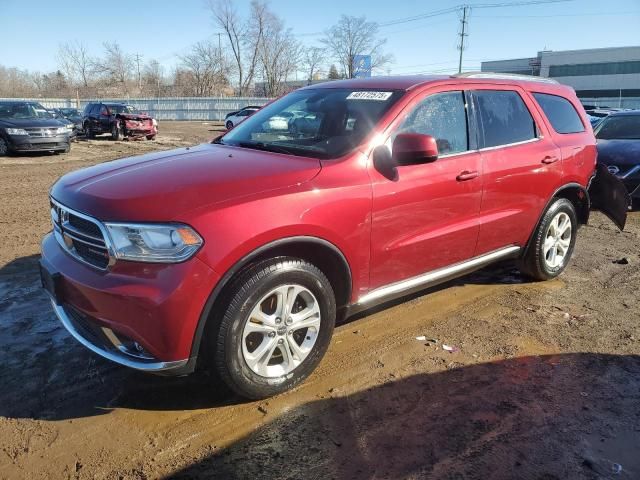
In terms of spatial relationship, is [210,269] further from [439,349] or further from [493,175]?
[493,175]

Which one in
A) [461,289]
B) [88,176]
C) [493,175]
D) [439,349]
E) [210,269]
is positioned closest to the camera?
[210,269]

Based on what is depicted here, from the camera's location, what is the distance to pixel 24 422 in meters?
2.73

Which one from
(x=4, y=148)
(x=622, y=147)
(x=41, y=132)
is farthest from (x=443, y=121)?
(x=4, y=148)

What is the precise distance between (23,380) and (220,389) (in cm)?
126

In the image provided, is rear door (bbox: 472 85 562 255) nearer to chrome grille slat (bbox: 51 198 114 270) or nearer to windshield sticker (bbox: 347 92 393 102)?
windshield sticker (bbox: 347 92 393 102)

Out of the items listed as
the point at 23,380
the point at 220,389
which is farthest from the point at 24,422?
the point at 220,389

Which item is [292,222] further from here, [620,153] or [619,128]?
[619,128]

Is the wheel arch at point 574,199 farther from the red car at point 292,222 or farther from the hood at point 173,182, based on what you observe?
the hood at point 173,182

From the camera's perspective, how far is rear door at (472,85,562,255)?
405 cm

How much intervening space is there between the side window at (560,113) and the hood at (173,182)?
2840 millimetres

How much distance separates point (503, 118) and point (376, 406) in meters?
2.74

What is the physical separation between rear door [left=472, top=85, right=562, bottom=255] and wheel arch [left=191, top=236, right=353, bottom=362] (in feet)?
4.80

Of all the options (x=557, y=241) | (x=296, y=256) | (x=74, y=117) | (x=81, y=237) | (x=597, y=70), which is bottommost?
(x=557, y=241)

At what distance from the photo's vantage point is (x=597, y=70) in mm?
75625
